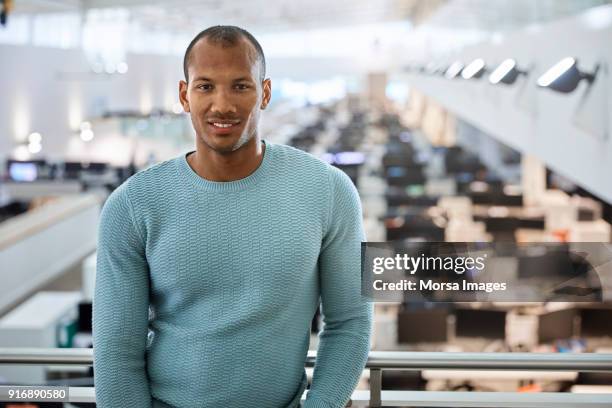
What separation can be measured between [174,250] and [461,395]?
2.45 ft

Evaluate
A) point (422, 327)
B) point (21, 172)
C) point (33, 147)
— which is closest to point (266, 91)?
point (422, 327)

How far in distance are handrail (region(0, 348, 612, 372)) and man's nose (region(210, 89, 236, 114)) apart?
586 millimetres

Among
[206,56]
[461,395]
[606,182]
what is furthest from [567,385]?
[206,56]

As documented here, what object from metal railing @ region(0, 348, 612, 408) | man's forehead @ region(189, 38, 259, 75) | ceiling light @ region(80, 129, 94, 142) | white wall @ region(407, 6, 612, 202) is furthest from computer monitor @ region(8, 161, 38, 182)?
man's forehead @ region(189, 38, 259, 75)

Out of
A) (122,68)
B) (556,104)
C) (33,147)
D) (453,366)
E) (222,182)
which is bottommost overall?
(453,366)

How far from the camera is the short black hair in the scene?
4.18ft

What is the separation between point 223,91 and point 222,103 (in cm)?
2

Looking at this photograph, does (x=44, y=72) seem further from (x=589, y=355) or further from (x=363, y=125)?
(x=589, y=355)

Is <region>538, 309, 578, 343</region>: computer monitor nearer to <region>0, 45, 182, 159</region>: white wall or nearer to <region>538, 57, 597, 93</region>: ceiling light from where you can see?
<region>538, 57, 597, 93</region>: ceiling light

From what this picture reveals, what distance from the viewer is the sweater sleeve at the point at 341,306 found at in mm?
1371

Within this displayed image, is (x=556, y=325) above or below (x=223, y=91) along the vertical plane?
below

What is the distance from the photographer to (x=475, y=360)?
1711 mm

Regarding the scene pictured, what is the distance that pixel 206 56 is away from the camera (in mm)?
1272

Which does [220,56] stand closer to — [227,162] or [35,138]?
[227,162]
